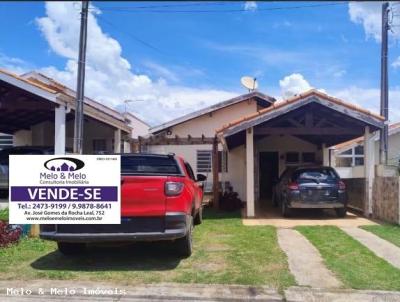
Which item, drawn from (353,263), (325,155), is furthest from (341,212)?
(325,155)

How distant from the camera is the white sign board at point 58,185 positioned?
7.66 m

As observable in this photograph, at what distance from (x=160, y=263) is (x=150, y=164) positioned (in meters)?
1.62

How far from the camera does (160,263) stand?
308 inches

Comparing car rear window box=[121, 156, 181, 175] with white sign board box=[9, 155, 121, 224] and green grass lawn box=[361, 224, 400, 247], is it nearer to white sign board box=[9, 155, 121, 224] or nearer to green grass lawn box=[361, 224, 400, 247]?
white sign board box=[9, 155, 121, 224]

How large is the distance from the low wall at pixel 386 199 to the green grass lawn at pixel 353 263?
2.39 m

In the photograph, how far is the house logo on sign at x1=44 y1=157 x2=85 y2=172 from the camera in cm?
800

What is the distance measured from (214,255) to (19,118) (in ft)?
42.0

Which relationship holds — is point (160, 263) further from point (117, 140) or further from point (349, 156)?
point (349, 156)

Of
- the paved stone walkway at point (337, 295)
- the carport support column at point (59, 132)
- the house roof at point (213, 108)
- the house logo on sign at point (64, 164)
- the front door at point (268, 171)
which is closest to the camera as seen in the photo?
the paved stone walkway at point (337, 295)

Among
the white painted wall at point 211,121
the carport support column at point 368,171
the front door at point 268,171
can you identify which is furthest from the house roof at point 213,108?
the carport support column at point 368,171

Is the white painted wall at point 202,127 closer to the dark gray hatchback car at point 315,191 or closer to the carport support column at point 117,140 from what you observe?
the carport support column at point 117,140

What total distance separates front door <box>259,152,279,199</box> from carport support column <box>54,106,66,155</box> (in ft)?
32.5

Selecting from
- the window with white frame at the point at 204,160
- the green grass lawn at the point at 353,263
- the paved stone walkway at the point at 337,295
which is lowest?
the paved stone walkway at the point at 337,295

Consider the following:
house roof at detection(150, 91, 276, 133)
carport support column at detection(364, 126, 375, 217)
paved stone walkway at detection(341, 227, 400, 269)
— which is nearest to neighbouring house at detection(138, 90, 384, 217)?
house roof at detection(150, 91, 276, 133)
